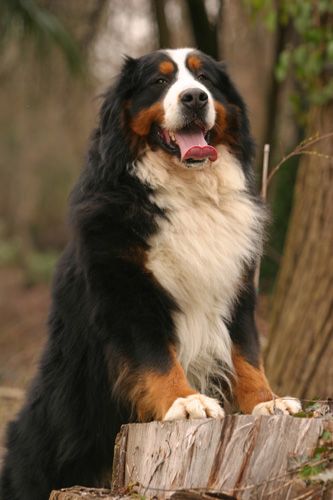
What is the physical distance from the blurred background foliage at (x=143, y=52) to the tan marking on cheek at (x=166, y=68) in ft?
8.45

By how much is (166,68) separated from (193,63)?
150 mm

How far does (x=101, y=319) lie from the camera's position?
4.02m

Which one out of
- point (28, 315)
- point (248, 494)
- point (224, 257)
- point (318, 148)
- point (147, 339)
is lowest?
point (28, 315)

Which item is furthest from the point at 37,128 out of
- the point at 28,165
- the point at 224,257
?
the point at 224,257

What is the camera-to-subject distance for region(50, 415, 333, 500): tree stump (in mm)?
3156

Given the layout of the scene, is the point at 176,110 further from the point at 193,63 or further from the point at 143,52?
the point at 143,52

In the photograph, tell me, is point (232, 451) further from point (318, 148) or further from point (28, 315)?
point (28, 315)

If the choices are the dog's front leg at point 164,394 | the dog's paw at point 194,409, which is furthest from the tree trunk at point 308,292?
the dog's paw at point 194,409

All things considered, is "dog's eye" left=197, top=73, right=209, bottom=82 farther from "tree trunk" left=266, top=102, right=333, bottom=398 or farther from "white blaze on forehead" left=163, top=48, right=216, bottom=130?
"tree trunk" left=266, top=102, right=333, bottom=398

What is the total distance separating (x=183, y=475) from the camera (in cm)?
337

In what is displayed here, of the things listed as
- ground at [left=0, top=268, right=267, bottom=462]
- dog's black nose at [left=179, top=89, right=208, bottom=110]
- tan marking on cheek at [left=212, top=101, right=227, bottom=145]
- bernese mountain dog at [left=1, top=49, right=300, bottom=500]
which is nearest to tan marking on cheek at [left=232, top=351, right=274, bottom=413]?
bernese mountain dog at [left=1, top=49, right=300, bottom=500]

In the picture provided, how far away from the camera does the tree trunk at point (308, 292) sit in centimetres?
655

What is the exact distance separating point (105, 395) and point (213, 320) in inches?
25.8

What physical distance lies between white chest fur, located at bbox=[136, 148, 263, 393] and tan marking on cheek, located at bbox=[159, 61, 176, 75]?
0.44m
